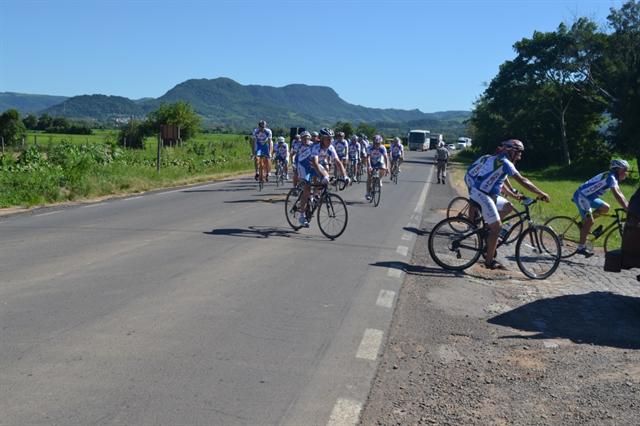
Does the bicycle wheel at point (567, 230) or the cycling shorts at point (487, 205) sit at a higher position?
the cycling shorts at point (487, 205)

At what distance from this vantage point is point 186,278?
812 cm

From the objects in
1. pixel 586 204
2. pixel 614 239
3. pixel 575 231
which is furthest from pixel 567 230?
pixel 614 239

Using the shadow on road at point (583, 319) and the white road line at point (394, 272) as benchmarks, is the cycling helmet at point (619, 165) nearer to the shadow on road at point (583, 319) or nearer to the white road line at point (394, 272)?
the shadow on road at point (583, 319)

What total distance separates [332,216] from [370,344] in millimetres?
6500

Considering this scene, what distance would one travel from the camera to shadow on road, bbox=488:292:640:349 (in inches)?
256

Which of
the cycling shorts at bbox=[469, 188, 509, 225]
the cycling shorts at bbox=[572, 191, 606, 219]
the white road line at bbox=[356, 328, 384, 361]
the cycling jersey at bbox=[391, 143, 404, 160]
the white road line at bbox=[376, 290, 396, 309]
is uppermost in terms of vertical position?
the cycling shorts at bbox=[469, 188, 509, 225]

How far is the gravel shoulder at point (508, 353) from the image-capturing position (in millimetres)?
4594

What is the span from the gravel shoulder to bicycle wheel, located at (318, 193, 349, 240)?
302cm

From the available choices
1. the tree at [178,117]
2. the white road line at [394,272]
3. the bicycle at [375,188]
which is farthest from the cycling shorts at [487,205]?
the tree at [178,117]

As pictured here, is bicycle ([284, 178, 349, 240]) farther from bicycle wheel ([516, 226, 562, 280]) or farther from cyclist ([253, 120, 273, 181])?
cyclist ([253, 120, 273, 181])

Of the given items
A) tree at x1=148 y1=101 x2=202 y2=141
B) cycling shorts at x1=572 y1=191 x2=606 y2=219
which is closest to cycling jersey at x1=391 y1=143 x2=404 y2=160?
cycling shorts at x1=572 y1=191 x2=606 y2=219

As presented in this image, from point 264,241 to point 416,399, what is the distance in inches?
267

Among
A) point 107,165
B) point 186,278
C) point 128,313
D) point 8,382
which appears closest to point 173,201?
point 107,165

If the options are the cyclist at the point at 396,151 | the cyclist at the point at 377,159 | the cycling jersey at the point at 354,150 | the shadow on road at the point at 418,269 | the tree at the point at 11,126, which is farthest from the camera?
the tree at the point at 11,126
